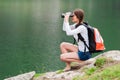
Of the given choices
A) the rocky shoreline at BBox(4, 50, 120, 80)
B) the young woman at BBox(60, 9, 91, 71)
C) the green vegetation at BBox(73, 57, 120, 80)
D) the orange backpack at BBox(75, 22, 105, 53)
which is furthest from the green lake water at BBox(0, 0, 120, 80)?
the green vegetation at BBox(73, 57, 120, 80)

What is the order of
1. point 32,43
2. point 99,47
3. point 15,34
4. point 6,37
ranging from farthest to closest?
point 15,34 < point 6,37 < point 32,43 < point 99,47

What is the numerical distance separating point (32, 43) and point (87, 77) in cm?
3265

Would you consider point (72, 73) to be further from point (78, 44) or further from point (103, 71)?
point (103, 71)

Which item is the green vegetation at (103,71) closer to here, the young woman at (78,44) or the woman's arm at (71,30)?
the young woman at (78,44)

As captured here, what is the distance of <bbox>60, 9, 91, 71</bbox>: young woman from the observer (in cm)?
971

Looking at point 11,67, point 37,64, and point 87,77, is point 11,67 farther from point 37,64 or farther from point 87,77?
point 87,77

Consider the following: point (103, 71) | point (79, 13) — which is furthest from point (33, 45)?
point (103, 71)

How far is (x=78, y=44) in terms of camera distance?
1016cm

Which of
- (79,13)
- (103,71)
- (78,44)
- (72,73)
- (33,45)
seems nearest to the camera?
(103,71)

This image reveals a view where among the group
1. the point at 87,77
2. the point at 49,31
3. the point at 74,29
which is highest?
the point at 74,29

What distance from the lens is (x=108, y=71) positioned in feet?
27.1

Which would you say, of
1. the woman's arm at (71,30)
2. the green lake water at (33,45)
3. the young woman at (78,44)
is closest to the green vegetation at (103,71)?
the young woman at (78,44)

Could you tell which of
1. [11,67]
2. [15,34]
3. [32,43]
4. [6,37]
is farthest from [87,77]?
[15,34]

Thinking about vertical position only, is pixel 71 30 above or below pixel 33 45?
above
